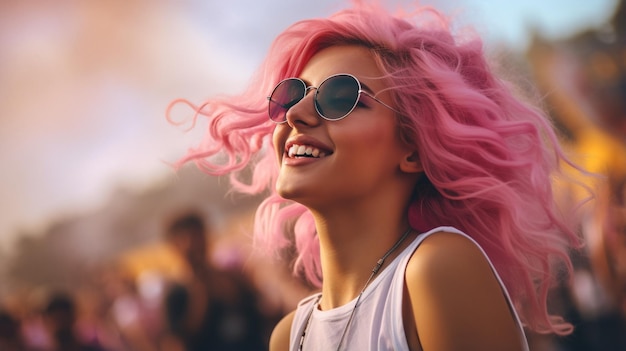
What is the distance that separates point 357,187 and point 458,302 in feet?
1.32

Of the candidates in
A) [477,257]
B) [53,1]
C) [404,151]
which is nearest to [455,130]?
[404,151]

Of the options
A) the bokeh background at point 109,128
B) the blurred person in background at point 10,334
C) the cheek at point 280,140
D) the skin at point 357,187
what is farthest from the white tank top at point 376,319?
the blurred person in background at point 10,334

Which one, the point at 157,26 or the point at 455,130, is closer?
the point at 455,130

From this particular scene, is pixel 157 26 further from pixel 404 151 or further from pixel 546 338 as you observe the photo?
pixel 404 151

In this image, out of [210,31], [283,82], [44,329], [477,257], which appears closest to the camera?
[477,257]

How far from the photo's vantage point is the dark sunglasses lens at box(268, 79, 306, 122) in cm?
193

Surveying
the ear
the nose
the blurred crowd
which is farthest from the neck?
the blurred crowd

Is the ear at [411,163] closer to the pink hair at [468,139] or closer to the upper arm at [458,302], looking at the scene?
the pink hair at [468,139]

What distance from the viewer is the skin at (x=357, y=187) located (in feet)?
5.40

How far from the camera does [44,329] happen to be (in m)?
5.98

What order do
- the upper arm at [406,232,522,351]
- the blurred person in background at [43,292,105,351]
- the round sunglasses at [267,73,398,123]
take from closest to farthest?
the upper arm at [406,232,522,351] < the round sunglasses at [267,73,398,123] < the blurred person in background at [43,292,105,351]

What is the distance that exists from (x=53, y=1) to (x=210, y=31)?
60.7 inches

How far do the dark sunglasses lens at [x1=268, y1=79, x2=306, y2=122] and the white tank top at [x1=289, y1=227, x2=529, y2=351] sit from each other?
1.55ft

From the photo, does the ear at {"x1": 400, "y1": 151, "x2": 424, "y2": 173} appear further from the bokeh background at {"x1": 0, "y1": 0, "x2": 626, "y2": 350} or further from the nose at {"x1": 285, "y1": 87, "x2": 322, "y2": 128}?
the bokeh background at {"x1": 0, "y1": 0, "x2": 626, "y2": 350}
